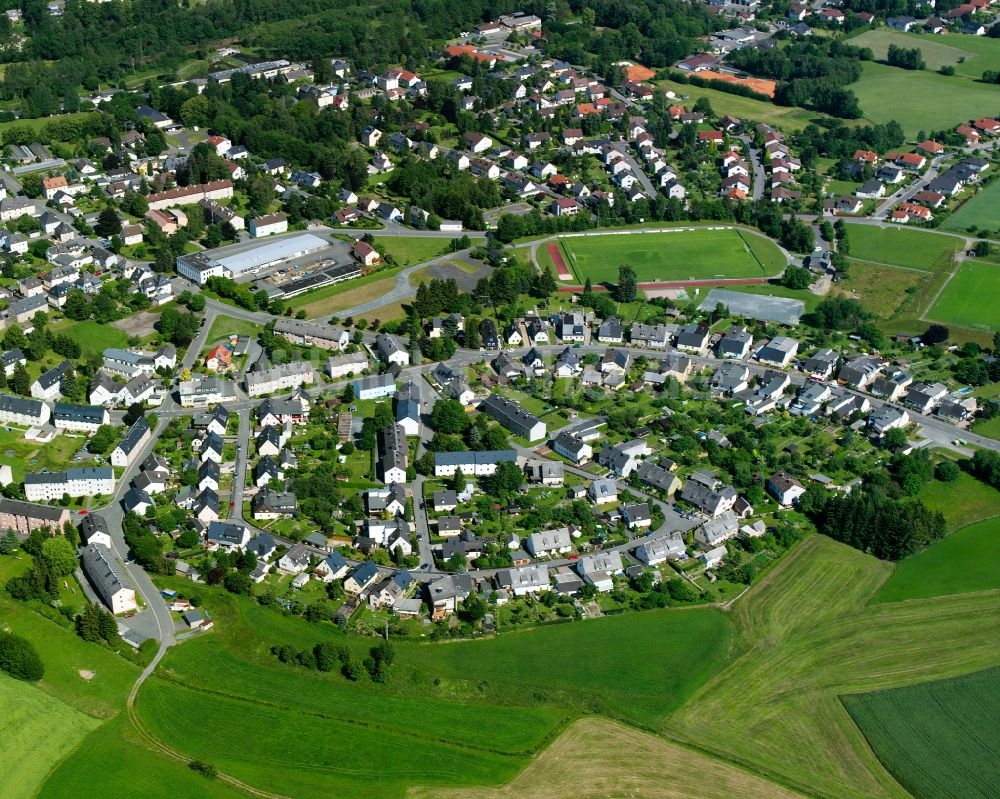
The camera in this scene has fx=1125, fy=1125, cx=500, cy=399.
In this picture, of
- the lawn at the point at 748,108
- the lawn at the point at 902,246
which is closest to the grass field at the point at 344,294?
the lawn at the point at 902,246

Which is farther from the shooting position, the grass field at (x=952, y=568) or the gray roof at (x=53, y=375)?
the gray roof at (x=53, y=375)

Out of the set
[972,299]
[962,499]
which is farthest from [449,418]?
[972,299]

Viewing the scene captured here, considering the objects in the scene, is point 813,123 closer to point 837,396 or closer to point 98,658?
point 837,396

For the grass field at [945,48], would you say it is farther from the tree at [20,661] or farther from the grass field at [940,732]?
the tree at [20,661]

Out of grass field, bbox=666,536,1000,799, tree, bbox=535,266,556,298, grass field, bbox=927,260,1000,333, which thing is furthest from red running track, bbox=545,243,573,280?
grass field, bbox=666,536,1000,799

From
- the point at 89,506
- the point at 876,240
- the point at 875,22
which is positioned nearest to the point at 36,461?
the point at 89,506

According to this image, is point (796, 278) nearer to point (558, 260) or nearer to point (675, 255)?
point (675, 255)
